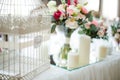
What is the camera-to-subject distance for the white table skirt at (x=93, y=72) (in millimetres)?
1186

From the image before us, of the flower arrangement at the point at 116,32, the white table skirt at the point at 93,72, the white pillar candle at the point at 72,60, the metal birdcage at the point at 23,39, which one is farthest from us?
the flower arrangement at the point at 116,32

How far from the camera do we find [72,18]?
1.41 m

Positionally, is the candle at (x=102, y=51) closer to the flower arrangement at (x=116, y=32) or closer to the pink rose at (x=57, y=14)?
the pink rose at (x=57, y=14)

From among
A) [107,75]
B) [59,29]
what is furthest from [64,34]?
[107,75]

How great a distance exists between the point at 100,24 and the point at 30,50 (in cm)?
69

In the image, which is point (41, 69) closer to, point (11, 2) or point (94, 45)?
point (11, 2)

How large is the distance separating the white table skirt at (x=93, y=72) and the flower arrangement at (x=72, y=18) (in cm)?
26

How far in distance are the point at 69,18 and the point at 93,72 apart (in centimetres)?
41

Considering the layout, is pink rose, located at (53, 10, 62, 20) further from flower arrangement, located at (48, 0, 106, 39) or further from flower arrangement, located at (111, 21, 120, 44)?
flower arrangement, located at (111, 21, 120, 44)

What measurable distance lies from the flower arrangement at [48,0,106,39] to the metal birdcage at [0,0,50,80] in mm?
217

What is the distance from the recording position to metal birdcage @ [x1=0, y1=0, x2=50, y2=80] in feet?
3.21

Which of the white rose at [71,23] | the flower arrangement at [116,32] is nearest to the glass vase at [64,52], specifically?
the white rose at [71,23]

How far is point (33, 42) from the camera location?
3.59 feet

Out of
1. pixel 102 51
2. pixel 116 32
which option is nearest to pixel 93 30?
pixel 102 51
